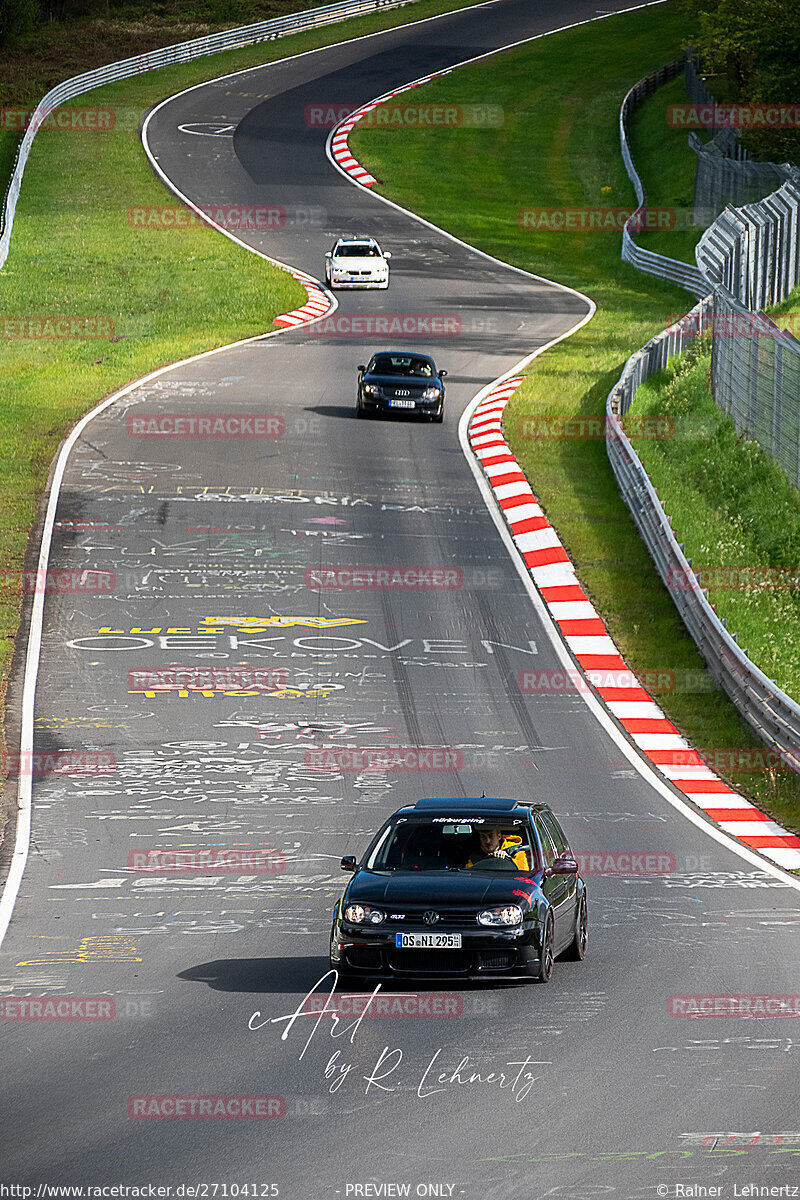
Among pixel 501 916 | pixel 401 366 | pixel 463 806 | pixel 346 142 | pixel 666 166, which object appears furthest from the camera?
pixel 346 142

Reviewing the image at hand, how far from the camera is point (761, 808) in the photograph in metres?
19.3

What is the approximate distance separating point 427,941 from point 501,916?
52 cm

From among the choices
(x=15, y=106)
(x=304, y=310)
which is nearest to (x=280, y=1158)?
(x=304, y=310)

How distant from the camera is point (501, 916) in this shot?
1154 cm

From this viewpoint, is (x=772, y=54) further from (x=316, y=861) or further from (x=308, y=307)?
(x=316, y=861)

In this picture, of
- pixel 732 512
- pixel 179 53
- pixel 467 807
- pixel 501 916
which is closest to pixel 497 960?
pixel 501 916

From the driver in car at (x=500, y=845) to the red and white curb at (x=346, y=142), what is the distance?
196 feet

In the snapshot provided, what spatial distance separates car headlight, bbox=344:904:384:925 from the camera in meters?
11.5

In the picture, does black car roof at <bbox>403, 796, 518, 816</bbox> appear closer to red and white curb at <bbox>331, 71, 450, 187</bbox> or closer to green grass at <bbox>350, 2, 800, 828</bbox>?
green grass at <bbox>350, 2, 800, 828</bbox>

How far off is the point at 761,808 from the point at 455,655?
562 cm

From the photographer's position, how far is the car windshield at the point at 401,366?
37656mm

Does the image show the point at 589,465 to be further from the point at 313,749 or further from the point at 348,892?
the point at 348,892

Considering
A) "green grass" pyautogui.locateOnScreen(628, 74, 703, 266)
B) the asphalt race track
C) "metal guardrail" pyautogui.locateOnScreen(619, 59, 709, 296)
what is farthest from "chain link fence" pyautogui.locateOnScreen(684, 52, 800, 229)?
the asphalt race track

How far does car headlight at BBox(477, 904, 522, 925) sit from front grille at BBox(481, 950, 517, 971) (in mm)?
190
